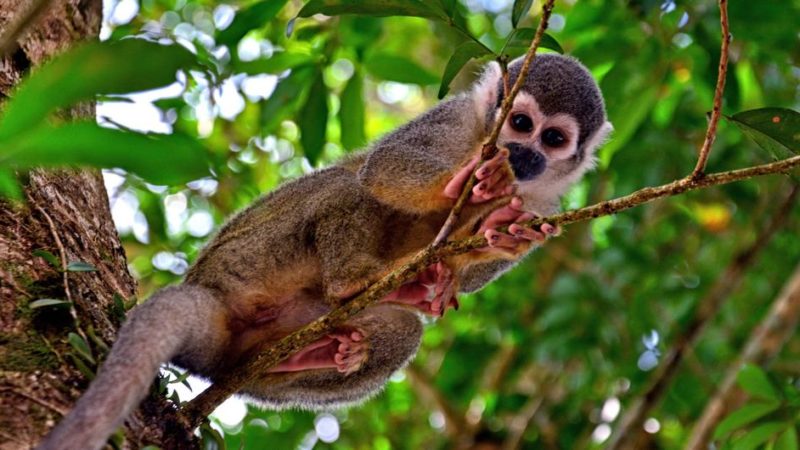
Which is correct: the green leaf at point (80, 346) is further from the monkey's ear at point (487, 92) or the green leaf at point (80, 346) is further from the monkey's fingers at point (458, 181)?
the monkey's ear at point (487, 92)

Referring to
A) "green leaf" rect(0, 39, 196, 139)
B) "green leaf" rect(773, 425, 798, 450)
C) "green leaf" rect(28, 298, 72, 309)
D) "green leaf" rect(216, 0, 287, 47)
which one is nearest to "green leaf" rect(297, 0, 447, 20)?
"green leaf" rect(216, 0, 287, 47)

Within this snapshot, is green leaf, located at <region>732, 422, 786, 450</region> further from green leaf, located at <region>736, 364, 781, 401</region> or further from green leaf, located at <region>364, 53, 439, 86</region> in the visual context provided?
green leaf, located at <region>364, 53, 439, 86</region>

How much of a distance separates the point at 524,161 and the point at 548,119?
30 cm

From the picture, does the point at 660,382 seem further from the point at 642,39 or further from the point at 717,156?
the point at 642,39

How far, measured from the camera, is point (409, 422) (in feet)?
24.4

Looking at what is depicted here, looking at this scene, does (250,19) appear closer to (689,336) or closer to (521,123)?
(521,123)

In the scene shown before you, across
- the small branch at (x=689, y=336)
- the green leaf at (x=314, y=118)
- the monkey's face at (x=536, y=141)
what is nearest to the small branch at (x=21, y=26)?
the monkey's face at (x=536, y=141)

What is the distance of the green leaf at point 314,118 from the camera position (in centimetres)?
403

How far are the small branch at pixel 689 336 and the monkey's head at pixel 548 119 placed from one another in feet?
5.24

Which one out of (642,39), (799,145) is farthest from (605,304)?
(799,145)

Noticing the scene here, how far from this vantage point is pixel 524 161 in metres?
3.53

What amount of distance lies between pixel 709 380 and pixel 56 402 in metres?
5.02

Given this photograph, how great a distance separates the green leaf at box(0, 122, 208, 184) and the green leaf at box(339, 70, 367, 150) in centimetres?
290

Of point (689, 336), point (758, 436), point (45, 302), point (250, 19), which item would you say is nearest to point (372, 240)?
point (250, 19)
